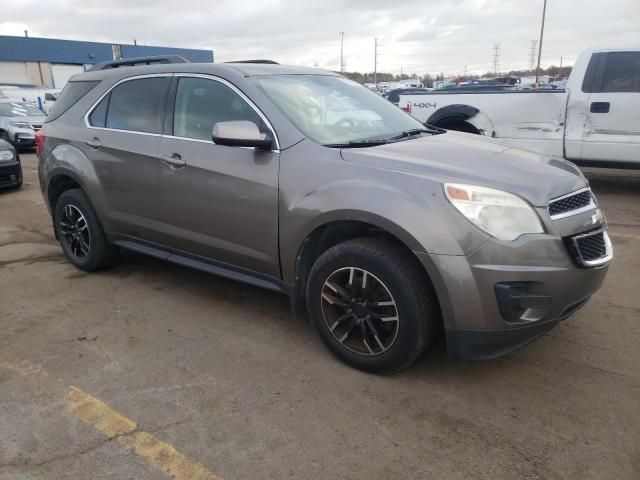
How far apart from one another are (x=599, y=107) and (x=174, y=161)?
20.5ft

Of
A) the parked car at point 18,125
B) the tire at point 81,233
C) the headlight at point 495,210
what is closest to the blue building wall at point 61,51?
the parked car at point 18,125

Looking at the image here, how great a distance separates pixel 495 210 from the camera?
2.66m

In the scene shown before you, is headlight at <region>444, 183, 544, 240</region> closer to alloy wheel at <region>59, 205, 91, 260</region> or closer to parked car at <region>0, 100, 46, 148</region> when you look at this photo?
alloy wheel at <region>59, 205, 91, 260</region>

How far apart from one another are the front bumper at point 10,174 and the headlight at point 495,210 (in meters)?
8.44

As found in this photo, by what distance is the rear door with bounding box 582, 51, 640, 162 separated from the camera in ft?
23.6

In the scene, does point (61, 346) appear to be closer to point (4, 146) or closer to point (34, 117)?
point (4, 146)

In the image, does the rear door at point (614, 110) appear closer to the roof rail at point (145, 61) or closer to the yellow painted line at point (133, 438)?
the roof rail at point (145, 61)

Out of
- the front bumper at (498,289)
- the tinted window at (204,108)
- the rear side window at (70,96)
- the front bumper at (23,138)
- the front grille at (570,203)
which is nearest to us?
the front bumper at (498,289)

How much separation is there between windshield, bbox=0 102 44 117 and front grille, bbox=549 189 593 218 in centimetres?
1617

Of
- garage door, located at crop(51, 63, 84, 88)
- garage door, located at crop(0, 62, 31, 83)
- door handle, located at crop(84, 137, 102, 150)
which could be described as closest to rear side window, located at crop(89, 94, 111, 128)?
door handle, located at crop(84, 137, 102, 150)

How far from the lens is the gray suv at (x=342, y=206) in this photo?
2.66 m

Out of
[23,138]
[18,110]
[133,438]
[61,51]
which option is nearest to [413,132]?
[133,438]

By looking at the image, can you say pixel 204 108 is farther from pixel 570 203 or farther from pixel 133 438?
pixel 570 203

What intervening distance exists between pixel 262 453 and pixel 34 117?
51.8 feet
